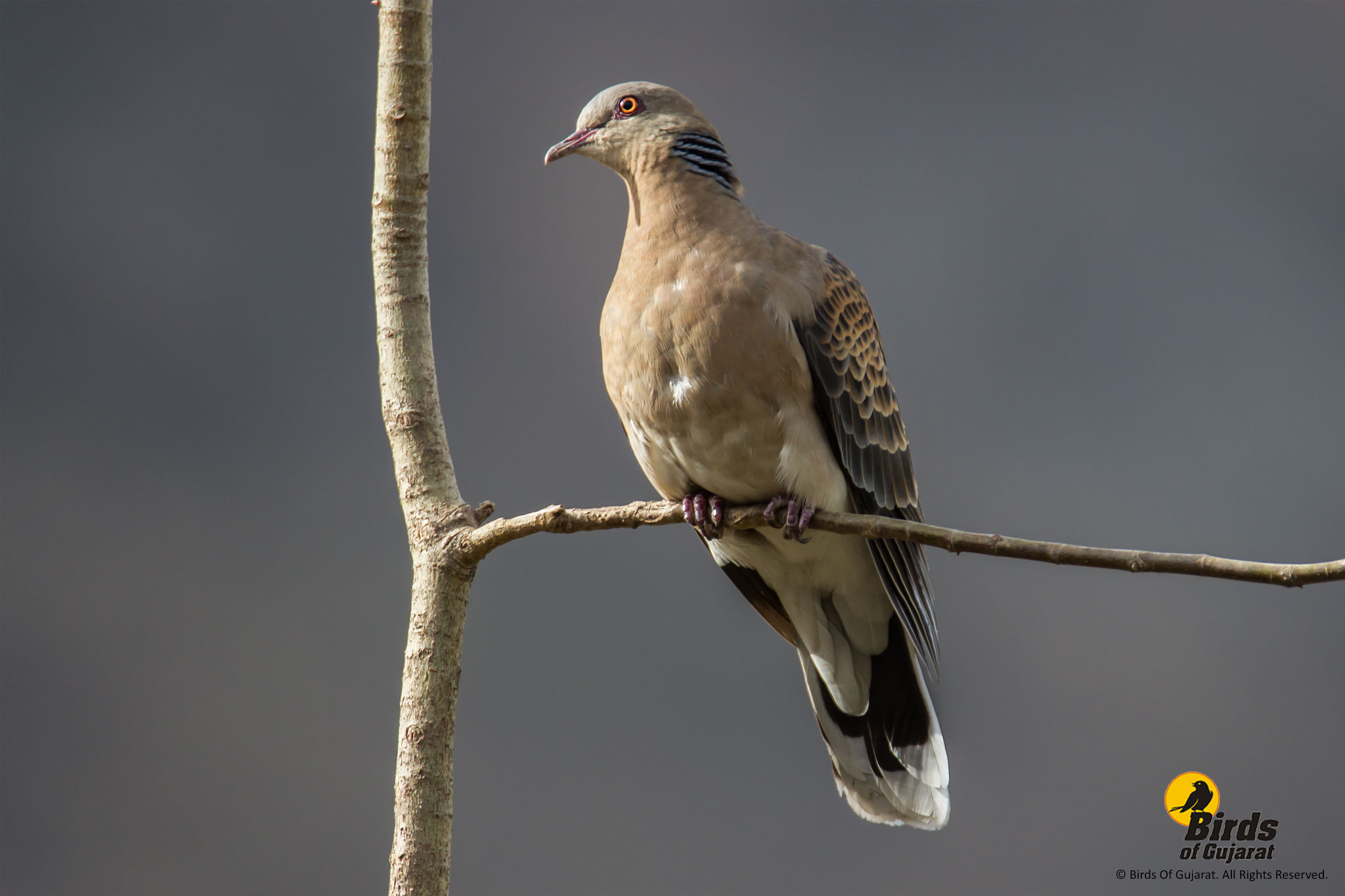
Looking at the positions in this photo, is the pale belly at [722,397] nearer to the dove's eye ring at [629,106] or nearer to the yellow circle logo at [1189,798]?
the dove's eye ring at [629,106]

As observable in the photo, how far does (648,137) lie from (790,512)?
693mm

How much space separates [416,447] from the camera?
1.66 m

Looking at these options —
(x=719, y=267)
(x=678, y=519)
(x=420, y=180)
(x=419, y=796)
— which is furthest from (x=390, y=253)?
(x=419, y=796)

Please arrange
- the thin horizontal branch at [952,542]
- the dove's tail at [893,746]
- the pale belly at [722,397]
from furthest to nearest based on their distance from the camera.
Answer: the dove's tail at [893,746] < the pale belly at [722,397] < the thin horizontal branch at [952,542]

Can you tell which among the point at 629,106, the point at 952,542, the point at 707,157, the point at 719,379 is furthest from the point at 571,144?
the point at 952,542

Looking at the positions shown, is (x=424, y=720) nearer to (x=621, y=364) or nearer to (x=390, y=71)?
(x=621, y=364)

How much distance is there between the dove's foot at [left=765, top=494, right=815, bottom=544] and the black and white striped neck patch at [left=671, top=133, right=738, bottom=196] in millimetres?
546

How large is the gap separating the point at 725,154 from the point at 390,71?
23.1 inches

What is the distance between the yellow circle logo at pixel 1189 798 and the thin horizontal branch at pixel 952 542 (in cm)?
167

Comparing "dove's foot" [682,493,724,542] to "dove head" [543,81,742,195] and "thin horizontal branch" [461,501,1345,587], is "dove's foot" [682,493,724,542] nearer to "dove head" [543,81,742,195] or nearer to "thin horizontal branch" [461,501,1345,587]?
"thin horizontal branch" [461,501,1345,587]

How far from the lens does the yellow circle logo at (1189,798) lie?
108 inches

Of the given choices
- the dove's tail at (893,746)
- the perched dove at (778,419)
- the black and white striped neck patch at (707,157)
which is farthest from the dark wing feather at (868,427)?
the black and white striped neck patch at (707,157)

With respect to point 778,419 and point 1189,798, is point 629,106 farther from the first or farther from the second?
point 1189,798

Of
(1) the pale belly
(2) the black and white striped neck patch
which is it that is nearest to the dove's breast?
(1) the pale belly
